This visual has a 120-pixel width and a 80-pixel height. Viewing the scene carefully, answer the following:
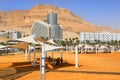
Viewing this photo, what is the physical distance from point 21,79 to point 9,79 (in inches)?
32.2

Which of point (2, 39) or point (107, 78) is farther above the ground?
point (2, 39)

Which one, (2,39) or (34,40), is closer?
(2,39)

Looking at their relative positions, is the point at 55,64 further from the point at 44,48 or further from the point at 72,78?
the point at 72,78

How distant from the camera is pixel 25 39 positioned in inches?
1014

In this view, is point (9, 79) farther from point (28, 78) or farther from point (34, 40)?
point (34, 40)

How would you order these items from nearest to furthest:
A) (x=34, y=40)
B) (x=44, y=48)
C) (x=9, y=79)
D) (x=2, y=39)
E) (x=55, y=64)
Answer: (x=9, y=79) < (x=44, y=48) < (x=2, y=39) < (x=34, y=40) < (x=55, y=64)

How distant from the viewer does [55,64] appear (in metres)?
30.0

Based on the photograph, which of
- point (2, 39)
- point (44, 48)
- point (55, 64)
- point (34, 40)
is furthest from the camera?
point (55, 64)

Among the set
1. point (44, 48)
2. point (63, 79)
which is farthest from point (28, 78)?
point (44, 48)

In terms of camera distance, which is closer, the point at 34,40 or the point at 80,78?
the point at 80,78

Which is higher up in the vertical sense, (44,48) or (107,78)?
(44,48)

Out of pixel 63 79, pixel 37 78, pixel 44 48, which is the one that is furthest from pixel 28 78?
pixel 44 48

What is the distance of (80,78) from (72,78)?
0.45m

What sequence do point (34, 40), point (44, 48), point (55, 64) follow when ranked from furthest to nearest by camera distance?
point (55, 64)
point (34, 40)
point (44, 48)
